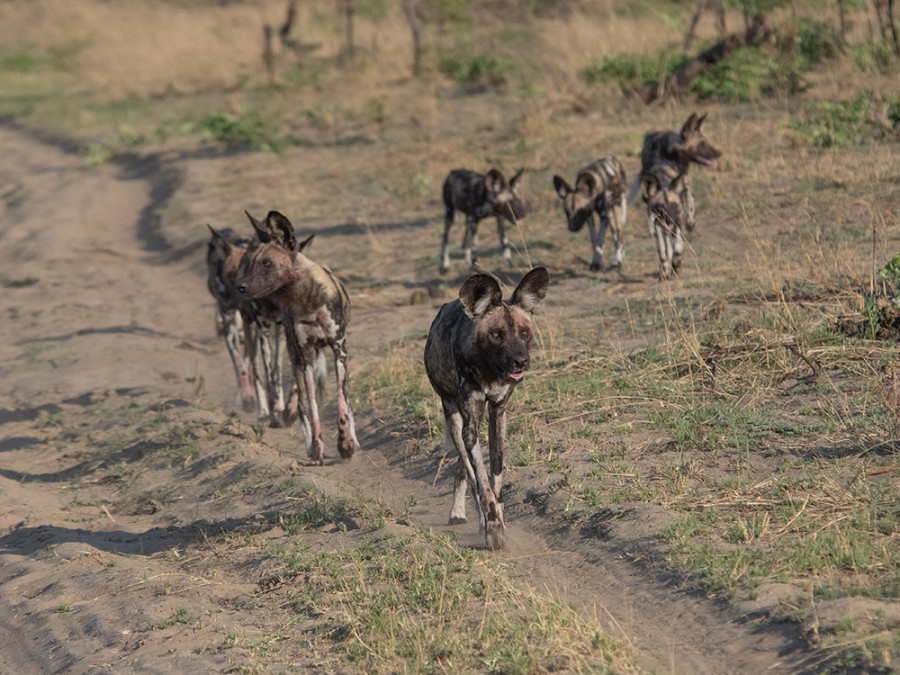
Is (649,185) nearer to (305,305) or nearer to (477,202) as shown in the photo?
(477,202)

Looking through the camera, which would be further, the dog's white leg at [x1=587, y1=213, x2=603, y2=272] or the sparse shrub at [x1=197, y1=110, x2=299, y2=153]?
the sparse shrub at [x1=197, y1=110, x2=299, y2=153]

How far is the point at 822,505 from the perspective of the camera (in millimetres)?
5266

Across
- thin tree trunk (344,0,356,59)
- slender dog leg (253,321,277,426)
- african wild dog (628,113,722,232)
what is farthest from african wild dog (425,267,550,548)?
thin tree trunk (344,0,356,59)

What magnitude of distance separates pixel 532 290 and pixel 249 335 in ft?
13.4

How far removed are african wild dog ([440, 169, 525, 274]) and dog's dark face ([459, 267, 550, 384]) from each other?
6.95m

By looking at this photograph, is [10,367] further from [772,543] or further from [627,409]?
[772,543]

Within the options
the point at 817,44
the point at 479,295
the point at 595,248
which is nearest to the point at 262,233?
the point at 479,295

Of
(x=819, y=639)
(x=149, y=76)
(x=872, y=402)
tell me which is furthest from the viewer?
(x=149, y=76)

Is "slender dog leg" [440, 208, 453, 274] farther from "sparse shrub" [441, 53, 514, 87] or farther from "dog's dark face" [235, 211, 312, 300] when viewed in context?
"sparse shrub" [441, 53, 514, 87]

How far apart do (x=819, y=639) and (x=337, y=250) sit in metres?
10.6

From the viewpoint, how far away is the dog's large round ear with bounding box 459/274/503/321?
5.11m

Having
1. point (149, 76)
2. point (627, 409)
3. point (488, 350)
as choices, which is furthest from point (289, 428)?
point (149, 76)

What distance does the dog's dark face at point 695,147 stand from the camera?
39.7 ft

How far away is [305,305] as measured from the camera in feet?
24.2
